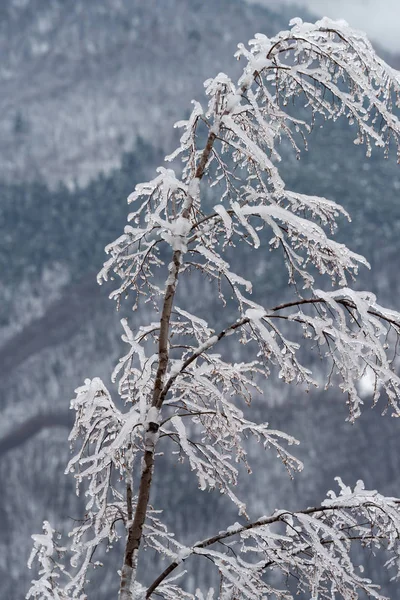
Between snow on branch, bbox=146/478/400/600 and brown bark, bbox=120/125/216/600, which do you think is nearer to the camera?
snow on branch, bbox=146/478/400/600

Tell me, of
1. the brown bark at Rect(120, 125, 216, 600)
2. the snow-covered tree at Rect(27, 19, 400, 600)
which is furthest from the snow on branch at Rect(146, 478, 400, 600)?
the brown bark at Rect(120, 125, 216, 600)

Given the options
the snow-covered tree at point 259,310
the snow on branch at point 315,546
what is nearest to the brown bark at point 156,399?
the snow-covered tree at point 259,310

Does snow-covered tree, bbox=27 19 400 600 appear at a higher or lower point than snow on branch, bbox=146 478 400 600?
higher

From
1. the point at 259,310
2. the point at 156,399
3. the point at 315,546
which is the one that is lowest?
the point at 315,546

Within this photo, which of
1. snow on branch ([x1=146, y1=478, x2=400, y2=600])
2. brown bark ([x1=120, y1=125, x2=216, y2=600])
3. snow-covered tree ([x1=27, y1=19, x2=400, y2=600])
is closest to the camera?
snow-covered tree ([x1=27, y1=19, x2=400, y2=600])

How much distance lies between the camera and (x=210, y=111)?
4766mm

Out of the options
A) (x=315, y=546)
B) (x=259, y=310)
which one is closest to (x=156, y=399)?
(x=259, y=310)

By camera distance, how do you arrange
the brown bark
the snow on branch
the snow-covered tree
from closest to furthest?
the snow-covered tree, the snow on branch, the brown bark

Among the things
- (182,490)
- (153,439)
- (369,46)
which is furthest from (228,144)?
(182,490)

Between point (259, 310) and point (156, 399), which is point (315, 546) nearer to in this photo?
Result: point (156, 399)

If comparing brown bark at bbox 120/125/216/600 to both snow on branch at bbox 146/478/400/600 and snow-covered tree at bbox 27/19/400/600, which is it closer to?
snow-covered tree at bbox 27/19/400/600

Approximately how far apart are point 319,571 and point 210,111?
9.36ft

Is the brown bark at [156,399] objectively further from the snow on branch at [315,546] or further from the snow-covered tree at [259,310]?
the snow on branch at [315,546]

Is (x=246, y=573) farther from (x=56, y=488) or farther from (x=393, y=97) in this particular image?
(x=56, y=488)
